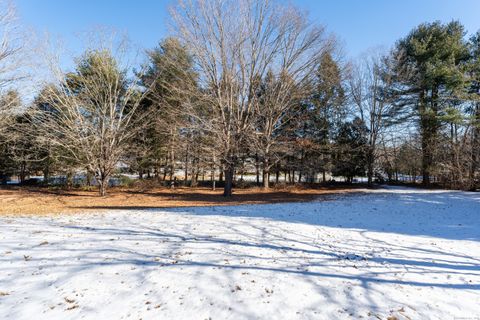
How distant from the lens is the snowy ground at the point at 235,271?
280 cm

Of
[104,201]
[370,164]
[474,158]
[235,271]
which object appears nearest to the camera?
[235,271]

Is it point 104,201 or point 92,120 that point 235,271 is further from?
point 92,120

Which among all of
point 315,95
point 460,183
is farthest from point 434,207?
point 315,95

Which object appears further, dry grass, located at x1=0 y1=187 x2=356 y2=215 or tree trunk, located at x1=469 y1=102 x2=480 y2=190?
tree trunk, located at x1=469 y1=102 x2=480 y2=190

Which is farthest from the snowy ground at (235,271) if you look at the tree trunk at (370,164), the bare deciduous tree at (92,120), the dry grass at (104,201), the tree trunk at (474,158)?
the tree trunk at (370,164)

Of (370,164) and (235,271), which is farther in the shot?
(370,164)

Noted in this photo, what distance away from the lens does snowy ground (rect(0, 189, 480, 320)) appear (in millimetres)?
2805

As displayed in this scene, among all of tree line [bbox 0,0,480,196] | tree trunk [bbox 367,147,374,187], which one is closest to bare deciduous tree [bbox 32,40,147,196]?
tree line [bbox 0,0,480,196]

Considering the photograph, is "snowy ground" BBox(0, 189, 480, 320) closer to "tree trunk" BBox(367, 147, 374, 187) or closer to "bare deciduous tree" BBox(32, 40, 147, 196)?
"bare deciduous tree" BBox(32, 40, 147, 196)

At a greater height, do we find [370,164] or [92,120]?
[92,120]

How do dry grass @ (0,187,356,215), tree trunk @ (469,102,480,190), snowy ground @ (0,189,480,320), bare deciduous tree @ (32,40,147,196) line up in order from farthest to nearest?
tree trunk @ (469,102,480,190), bare deciduous tree @ (32,40,147,196), dry grass @ (0,187,356,215), snowy ground @ (0,189,480,320)

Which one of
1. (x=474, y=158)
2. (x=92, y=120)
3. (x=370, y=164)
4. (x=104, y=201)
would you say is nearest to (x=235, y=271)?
(x=104, y=201)

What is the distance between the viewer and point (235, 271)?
3.69 meters

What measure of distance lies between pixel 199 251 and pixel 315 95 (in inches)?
810
